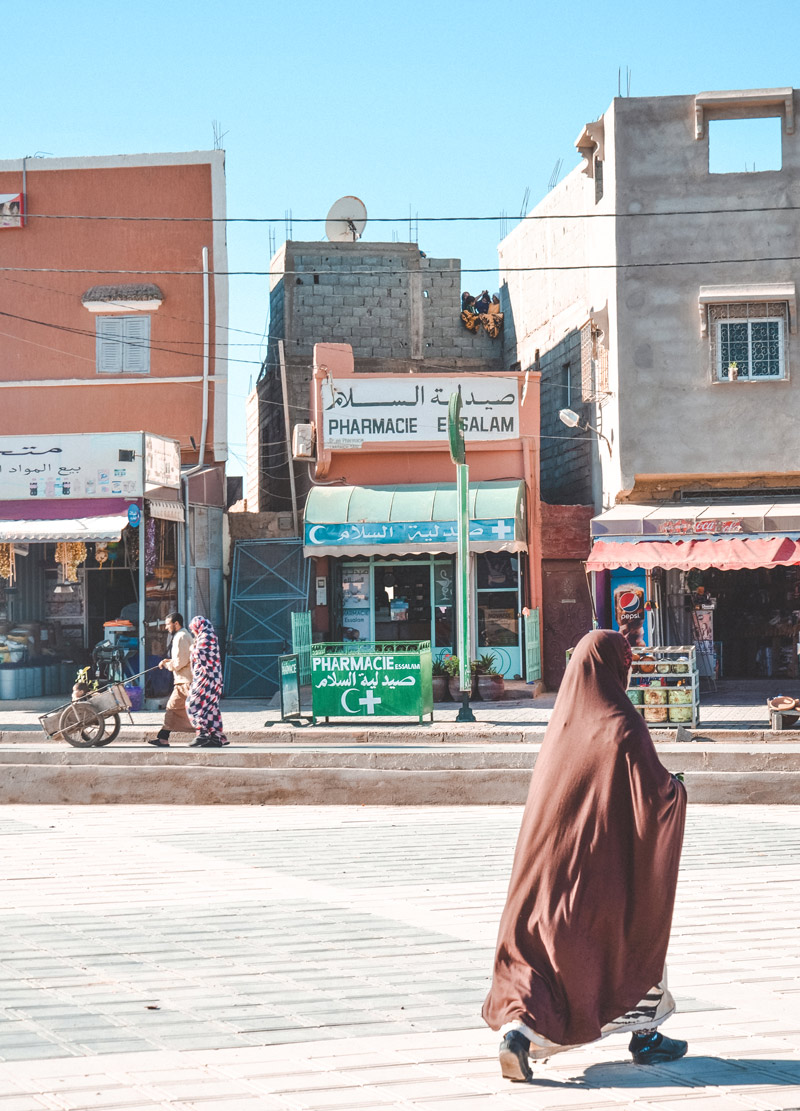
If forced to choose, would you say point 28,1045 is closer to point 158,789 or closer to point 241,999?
point 241,999

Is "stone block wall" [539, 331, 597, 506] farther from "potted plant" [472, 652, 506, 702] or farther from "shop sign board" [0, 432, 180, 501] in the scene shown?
"shop sign board" [0, 432, 180, 501]

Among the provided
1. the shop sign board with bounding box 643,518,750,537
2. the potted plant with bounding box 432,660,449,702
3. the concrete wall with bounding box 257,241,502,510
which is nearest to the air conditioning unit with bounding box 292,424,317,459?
the concrete wall with bounding box 257,241,502,510

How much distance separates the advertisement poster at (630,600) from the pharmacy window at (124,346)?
→ 964 cm

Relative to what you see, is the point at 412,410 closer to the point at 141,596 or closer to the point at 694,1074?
the point at 141,596

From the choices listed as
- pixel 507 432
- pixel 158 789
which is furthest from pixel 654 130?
pixel 158 789

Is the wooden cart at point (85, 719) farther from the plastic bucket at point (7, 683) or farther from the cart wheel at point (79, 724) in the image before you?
the plastic bucket at point (7, 683)

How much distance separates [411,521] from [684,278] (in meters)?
5.91

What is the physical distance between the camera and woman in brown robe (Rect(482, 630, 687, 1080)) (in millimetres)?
4352

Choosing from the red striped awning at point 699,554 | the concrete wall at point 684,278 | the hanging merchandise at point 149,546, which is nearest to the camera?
the red striped awning at point 699,554

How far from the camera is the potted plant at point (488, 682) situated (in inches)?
849

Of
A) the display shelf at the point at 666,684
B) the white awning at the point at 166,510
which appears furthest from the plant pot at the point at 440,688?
the display shelf at the point at 666,684

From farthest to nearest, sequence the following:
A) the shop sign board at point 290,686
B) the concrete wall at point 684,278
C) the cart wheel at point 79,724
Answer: the concrete wall at point 684,278
the shop sign board at point 290,686
the cart wheel at point 79,724

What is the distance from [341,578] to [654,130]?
913 cm

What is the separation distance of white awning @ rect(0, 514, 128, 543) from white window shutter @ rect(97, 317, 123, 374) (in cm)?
506
